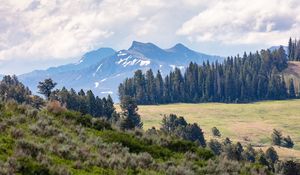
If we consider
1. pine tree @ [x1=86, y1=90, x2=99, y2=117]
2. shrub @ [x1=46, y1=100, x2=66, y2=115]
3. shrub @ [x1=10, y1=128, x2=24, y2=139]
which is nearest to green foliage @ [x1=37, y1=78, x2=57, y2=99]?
pine tree @ [x1=86, y1=90, x2=99, y2=117]

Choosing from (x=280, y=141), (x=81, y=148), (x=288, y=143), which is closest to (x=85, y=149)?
(x=81, y=148)

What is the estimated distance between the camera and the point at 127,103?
119 m

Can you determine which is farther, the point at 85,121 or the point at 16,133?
the point at 85,121

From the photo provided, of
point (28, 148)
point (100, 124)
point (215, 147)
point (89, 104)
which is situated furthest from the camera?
point (89, 104)

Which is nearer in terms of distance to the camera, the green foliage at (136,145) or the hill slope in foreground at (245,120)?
the green foliage at (136,145)

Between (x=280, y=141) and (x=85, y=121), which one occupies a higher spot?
(x=85, y=121)

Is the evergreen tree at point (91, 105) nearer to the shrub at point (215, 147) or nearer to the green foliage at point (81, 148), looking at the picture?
the shrub at point (215, 147)

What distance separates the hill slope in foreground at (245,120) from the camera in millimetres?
131750

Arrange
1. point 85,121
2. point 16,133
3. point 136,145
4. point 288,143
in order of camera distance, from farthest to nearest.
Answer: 1. point 288,143
2. point 85,121
3. point 136,145
4. point 16,133

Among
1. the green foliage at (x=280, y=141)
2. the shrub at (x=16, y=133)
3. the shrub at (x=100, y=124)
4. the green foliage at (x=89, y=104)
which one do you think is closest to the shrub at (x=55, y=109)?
the shrub at (x=100, y=124)

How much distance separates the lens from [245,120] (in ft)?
550

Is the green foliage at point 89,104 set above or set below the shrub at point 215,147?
above

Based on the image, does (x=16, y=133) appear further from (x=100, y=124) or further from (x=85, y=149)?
(x=100, y=124)

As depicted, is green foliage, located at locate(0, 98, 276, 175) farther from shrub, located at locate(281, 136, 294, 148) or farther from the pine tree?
shrub, located at locate(281, 136, 294, 148)
